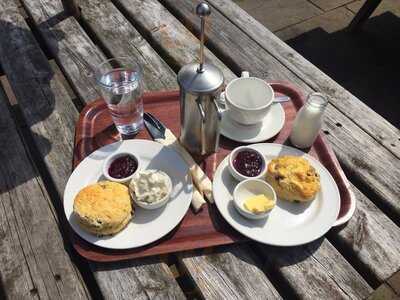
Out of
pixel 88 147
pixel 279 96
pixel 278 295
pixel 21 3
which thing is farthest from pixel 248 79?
pixel 21 3

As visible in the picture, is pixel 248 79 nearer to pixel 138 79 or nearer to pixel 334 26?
pixel 138 79

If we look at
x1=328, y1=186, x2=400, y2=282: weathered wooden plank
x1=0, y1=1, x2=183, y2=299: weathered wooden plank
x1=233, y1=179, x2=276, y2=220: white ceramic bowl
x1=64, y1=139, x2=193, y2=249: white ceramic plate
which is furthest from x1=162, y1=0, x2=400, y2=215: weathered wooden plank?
x1=0, y1=1, x2=183, y2=299: weathered wooden plank

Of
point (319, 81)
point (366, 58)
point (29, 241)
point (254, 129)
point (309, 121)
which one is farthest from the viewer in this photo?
point (366, 58)

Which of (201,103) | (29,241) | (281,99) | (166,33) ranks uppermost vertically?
(201,103)

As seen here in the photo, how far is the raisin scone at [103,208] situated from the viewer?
1.06 meters

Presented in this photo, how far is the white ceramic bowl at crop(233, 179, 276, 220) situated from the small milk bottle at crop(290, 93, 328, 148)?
30cm

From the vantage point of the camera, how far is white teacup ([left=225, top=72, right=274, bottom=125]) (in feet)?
4.31

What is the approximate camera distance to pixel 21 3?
2.10 meters

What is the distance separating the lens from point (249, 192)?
1.18 meters

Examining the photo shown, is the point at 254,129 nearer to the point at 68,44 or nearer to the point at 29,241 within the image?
the point at 29,241

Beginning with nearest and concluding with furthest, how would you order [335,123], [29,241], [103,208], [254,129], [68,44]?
[103,208] → [29,241] → [254,129] → [335,123] → [68,44]

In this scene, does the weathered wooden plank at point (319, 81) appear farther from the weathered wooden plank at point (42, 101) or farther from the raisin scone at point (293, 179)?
the weathered wooden plank at point (42, 101)

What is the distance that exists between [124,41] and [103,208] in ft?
3.48

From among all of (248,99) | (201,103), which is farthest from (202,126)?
(248,99)
